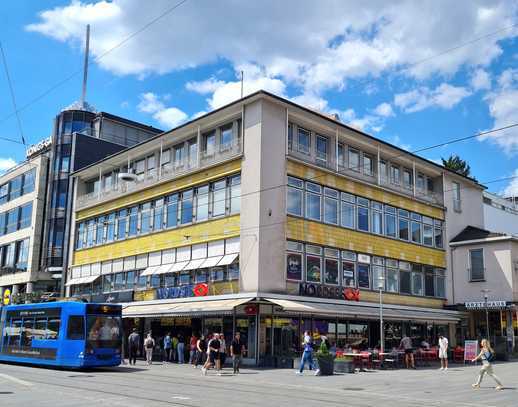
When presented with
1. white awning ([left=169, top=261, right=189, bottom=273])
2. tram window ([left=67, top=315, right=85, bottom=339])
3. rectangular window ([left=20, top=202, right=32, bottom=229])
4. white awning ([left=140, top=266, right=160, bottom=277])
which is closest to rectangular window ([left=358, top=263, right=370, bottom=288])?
white awning ([left=169, top=261, right=189, bottom=273])

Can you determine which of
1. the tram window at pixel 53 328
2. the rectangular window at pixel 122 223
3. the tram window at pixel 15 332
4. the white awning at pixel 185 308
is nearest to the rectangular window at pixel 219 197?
the white awning at pixel 185 308

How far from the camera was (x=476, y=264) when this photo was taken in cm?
4091

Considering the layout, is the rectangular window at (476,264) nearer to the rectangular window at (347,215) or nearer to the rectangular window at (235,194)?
the rectangular window at (347,215)

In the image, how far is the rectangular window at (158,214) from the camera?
37.5 metres

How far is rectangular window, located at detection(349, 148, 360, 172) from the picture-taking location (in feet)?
121

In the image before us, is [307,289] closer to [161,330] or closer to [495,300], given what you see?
[161,330]

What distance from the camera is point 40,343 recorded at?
26188 millimetres

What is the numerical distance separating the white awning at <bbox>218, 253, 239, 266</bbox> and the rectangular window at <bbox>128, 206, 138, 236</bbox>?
10166 millimetres

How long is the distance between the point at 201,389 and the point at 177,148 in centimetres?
2284

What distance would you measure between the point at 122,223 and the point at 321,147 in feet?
48.8

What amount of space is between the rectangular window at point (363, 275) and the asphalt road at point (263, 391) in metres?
11.7

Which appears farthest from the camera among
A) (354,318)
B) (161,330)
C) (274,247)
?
(161,330)

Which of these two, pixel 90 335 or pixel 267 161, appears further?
pixel 267 161

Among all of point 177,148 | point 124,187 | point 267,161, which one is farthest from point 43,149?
point 267,161
